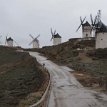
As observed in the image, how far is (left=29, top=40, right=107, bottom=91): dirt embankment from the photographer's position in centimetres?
5434

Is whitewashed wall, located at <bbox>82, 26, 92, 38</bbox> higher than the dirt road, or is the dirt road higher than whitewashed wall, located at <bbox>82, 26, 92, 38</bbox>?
whitewashed wall, located at <bbox>82, 26, 92, 38</bbox>

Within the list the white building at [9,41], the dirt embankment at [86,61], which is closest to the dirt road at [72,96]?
the dirt embankment at [86,61]

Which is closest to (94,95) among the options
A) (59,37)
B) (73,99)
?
(73,99)

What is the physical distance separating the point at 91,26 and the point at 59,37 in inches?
1412

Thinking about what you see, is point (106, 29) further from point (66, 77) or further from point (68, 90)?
point (68, 90)

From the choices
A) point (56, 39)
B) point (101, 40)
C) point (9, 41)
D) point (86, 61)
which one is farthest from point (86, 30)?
point (9, 41)

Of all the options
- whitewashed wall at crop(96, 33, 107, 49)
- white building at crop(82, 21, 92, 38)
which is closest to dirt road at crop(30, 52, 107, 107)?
whitewashed wall at crop(96, 33, 107, 49)

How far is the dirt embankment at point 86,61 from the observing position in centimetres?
5434

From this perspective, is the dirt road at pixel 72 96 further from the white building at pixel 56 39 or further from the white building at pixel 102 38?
the white building at pixel 56 39

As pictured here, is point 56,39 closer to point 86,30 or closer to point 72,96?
point 86,30

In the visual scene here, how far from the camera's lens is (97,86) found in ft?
165

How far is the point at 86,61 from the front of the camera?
87.0 m

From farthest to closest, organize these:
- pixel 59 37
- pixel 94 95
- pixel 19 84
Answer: pixel 59 37, pixel 19 84, pixel 94 95

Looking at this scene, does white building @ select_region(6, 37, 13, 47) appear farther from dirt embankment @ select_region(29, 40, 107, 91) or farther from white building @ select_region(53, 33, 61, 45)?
dirt embankment @ select_region(29, 40, 107, 91)
